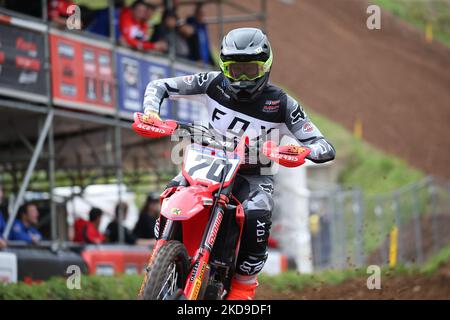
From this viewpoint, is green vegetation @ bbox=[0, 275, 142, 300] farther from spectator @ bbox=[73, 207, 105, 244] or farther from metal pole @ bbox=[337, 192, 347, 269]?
metal pole @ bbox=[337, 192, 347, 269]

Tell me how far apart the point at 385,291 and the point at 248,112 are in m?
3.85

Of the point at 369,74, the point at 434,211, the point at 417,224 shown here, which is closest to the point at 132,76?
the point at 417,224

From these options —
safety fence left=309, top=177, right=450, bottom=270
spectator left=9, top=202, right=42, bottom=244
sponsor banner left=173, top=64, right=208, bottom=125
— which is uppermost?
sponsor banner left=173, top=64, right=208, bottom=125

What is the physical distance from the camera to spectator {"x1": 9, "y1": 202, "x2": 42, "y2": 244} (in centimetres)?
1342

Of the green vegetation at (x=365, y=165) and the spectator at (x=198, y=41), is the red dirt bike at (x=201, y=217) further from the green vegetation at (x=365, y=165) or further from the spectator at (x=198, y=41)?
the green vegetation at (x=365, y=165)

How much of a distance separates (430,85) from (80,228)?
22.7m

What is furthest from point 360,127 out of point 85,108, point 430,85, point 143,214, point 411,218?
point 85,108

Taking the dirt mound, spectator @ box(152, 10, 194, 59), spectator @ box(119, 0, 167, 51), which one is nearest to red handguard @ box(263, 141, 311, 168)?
the dirt mound

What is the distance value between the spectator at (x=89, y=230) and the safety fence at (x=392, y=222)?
5.77 metres

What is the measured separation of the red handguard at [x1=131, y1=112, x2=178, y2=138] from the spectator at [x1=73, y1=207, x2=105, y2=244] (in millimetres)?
7841

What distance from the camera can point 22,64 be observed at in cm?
1320

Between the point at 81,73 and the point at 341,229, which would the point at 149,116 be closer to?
the point at 81,73

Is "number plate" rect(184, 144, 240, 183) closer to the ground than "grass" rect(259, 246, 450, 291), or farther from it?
farther from it
